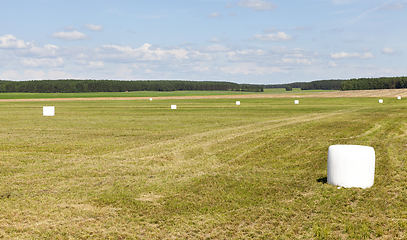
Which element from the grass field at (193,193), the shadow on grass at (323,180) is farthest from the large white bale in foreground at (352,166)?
the shadow on grass at (323,180)

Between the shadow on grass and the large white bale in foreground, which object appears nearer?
the large white bale in foreground

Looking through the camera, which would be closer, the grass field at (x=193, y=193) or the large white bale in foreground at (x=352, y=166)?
the grass field at (x=193, y=193)

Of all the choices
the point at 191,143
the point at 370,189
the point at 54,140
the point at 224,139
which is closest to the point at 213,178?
the point at 370,189

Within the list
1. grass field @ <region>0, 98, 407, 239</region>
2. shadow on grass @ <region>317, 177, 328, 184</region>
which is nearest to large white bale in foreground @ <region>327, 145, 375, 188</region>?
grass field @ <region>0, 98, 407, 239</region>

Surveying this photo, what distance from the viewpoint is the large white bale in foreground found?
9.68 metres

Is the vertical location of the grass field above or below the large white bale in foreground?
below

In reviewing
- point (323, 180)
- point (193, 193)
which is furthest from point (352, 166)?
point (193, 193)

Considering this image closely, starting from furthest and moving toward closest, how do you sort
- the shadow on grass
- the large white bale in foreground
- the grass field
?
the shadow on grass, the large white bale in foreground, the grass field

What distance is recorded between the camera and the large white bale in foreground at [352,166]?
968 centimetres

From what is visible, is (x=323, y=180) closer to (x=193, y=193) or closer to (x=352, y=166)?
(x=352, y=166)

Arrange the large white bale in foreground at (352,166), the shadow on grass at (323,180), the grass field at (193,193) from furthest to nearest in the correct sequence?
the shadow on grass at (323,180) < the large white bale in foreground at (352,166) < the grass field at (193,193)

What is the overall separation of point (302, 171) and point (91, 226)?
7.20 m

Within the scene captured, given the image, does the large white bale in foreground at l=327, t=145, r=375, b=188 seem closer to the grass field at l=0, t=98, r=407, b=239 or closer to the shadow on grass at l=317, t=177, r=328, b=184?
the grass field at l=0, t=98, r=407, b=239

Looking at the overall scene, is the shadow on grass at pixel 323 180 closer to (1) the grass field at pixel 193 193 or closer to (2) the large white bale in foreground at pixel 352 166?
(1) the grass field at pixel 193 193
